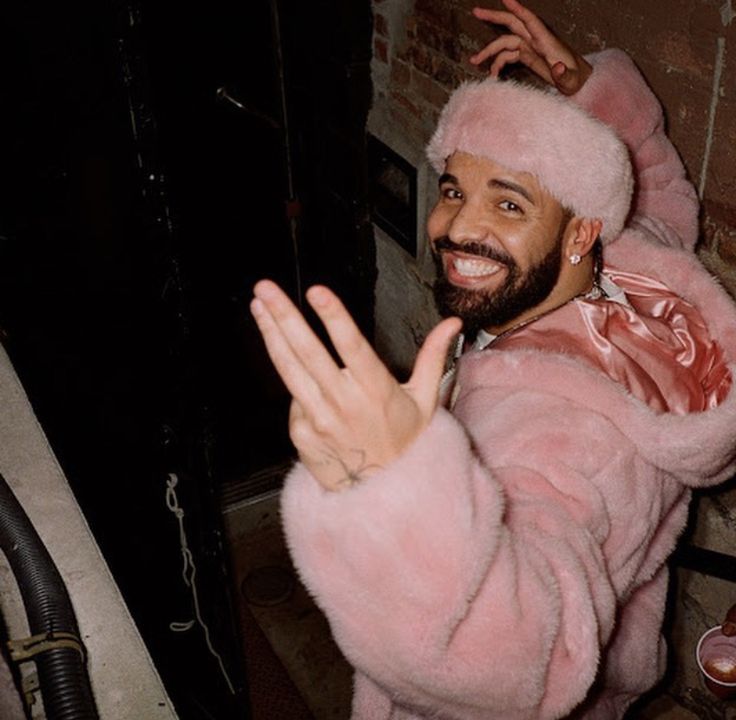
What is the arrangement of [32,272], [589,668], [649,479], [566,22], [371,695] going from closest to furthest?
[589,668] → [649,479] → [371,695] → [566,22] → [32,272]

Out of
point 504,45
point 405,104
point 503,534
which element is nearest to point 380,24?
point 405,104

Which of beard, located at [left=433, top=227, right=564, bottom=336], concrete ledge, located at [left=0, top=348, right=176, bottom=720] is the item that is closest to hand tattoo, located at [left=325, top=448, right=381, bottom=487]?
concrete ledge, located at [left=0, top=348, right=176, bottom=720]

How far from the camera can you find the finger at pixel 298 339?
1.00m

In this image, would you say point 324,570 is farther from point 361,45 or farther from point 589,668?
point 361,45

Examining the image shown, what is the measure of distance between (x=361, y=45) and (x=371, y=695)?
2644mm

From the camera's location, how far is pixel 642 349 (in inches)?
65.3

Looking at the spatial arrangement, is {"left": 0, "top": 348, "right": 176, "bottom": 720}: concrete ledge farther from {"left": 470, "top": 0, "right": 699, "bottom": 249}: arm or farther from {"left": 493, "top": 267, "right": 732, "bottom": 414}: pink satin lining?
{"left": 470, "top": 0, "right": 699, "bottom": 249}: arm

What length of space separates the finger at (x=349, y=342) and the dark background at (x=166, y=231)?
117 centimetres

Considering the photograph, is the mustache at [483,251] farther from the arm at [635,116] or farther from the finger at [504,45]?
the finger at [504,45]

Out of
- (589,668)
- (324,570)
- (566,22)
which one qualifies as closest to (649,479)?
(589,668)

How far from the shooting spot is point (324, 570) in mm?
1093

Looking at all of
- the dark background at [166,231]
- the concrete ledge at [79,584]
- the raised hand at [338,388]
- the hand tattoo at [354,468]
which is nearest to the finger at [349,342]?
the raised hand at [338,388]

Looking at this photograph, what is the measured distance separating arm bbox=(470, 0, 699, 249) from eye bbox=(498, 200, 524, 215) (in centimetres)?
48

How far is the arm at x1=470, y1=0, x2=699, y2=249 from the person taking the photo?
2.03 m
